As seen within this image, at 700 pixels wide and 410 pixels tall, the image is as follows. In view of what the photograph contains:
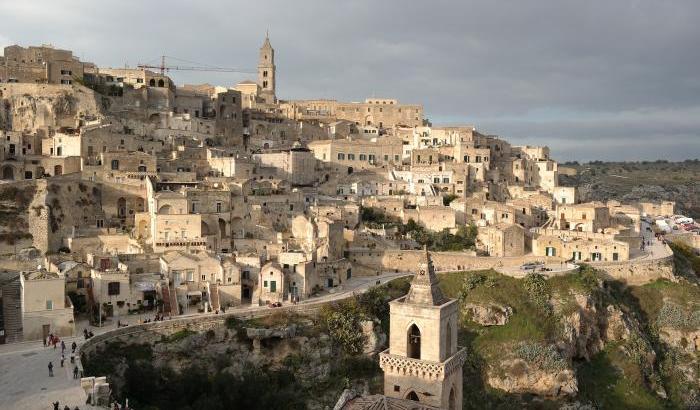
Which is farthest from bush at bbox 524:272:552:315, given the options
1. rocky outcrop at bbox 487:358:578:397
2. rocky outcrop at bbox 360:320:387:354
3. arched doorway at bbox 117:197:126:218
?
arched doorway at bbox 117:197:126:218

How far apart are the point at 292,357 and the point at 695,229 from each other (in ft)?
168

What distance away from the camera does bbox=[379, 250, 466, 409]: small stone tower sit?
2091 centimetres

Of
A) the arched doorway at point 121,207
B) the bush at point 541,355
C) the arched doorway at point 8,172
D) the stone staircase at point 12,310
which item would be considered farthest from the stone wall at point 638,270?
the arched doorway at point 8,172

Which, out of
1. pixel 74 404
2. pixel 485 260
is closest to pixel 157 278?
pixel 74 404

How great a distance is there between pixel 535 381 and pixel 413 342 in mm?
20994

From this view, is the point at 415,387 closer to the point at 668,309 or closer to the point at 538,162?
the point at 668,309

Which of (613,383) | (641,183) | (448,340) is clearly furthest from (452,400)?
(641,183)

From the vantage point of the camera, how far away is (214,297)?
1642 inches

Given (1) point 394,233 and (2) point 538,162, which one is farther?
(2) point 538,162

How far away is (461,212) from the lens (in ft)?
190

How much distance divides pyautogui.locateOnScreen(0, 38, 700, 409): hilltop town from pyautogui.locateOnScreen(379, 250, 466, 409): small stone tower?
0.06 metres

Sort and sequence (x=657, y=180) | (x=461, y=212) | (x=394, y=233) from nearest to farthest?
(x=394, y=233)
(x=461, y=212)
(x=657, y=180)

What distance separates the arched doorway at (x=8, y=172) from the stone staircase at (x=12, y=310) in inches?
555

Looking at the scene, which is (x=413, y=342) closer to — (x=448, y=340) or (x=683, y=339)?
(x=448, y=340)
